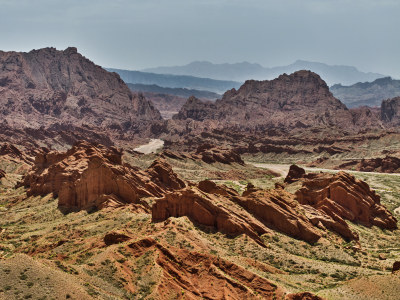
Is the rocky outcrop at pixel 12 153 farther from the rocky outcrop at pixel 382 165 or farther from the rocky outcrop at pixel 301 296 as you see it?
the rocky outcrop at pixel 301 296

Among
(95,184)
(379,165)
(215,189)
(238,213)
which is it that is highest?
(215,189)

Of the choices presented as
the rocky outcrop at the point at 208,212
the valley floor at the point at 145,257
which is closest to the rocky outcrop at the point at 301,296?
the valley floor at the point at 145,257

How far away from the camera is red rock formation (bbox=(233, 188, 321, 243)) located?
58938 millimetres

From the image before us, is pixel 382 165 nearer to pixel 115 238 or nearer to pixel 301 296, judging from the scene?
pixel 115 238

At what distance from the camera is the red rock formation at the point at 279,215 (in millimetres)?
58938

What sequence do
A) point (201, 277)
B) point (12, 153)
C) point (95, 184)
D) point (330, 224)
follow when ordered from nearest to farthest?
point (201, 277) < point (330, 224) < point (95, 184) < point (12, 153)

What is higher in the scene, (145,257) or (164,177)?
(145,257)

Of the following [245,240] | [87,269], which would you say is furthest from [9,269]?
[245,240]

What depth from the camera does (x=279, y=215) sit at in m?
60.1

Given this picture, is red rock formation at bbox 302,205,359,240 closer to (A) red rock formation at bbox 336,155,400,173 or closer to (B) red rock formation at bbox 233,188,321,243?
(B) red rock formation at bbox 233,188,321,243

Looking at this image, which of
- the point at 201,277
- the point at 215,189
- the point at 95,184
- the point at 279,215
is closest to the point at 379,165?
the point at 215,189

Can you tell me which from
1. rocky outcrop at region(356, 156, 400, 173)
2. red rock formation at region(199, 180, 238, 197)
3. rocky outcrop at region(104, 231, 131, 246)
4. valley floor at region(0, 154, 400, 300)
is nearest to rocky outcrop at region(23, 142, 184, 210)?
valley floor at region(0, 154, 400, 300)

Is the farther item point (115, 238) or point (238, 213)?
point (238, 213)

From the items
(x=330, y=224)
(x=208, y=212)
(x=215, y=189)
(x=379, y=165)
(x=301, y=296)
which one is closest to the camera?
(x=301, y=296)
